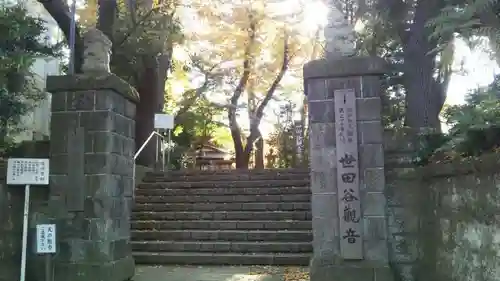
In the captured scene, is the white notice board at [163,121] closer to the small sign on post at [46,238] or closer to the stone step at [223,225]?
the stone step at [223,225]

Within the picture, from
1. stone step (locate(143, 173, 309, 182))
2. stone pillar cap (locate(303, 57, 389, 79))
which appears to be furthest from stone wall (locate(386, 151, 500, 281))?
stone step (locate(143, 173, 309, 182))

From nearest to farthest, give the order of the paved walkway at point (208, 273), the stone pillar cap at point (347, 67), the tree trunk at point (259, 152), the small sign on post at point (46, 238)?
the small sign on post at point (46, 238), the stone pillar cap at point (347, 67), the paved walkway at point (208, 273), the tree trunk at point (259, 152)

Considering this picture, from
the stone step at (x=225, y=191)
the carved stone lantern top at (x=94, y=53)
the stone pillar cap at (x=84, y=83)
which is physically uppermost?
the carved stone lantern top at (x=94, y=53)

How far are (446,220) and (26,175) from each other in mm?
4574

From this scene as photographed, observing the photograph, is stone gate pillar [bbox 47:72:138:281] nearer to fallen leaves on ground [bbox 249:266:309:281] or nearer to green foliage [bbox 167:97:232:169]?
fallen leaves on ground [bbox 249:266:309:281]

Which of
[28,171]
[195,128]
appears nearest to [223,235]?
[28,171]

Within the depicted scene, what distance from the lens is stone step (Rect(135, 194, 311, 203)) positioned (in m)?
9.55

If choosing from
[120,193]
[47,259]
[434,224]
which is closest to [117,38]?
[120,193]

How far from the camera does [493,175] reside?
3.63 metres

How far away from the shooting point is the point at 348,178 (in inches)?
206

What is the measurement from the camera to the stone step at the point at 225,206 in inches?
363

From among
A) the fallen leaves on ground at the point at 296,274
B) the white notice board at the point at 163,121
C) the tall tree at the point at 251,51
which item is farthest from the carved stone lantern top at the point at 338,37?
the tall tree at the point at 251,51

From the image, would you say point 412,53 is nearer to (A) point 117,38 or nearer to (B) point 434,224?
(B) point 434,224

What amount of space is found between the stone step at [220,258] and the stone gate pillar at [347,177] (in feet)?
7.58
